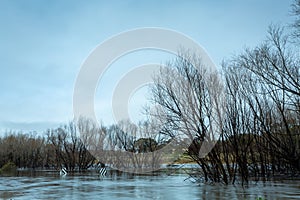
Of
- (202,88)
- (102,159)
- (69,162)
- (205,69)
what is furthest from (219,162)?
(69,162)

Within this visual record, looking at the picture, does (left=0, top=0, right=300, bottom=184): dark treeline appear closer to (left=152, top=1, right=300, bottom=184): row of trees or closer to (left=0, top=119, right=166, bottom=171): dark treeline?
(left=152, top=1, right=300, bottom=184): row of trees

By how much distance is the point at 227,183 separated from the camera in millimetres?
13555

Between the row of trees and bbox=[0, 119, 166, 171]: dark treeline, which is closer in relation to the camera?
the row of trees

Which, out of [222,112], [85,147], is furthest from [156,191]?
[85,147]

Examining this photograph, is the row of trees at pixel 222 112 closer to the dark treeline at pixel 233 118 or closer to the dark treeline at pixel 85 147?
the dark treeline at pixel 233 118

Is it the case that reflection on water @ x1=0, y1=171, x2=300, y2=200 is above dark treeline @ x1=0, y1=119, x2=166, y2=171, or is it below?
below

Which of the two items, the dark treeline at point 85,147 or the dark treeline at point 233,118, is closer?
the dark treeline at point 233,118

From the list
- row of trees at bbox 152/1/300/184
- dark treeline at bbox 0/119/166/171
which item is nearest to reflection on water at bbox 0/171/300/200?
row of trees at bbox 152/1/300/184

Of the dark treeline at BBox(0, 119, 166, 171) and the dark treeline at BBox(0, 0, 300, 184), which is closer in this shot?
the dark treeline at BBox(0, 0, 300, 184)

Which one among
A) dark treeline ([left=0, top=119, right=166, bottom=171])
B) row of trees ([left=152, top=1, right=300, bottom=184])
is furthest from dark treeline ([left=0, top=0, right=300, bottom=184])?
dark treeline ([left=0, top=119, right=166, bottom=171])

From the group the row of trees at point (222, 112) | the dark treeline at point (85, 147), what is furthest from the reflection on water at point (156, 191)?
the dark treeline at point (85, 147)

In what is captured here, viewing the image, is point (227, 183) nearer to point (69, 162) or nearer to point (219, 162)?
point (219, 162)

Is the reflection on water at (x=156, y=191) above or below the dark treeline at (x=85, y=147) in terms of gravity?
below

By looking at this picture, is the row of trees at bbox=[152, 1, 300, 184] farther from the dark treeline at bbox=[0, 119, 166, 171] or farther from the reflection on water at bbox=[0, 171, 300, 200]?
the dark treeline at bbox=[0, 119, 166, 171]
